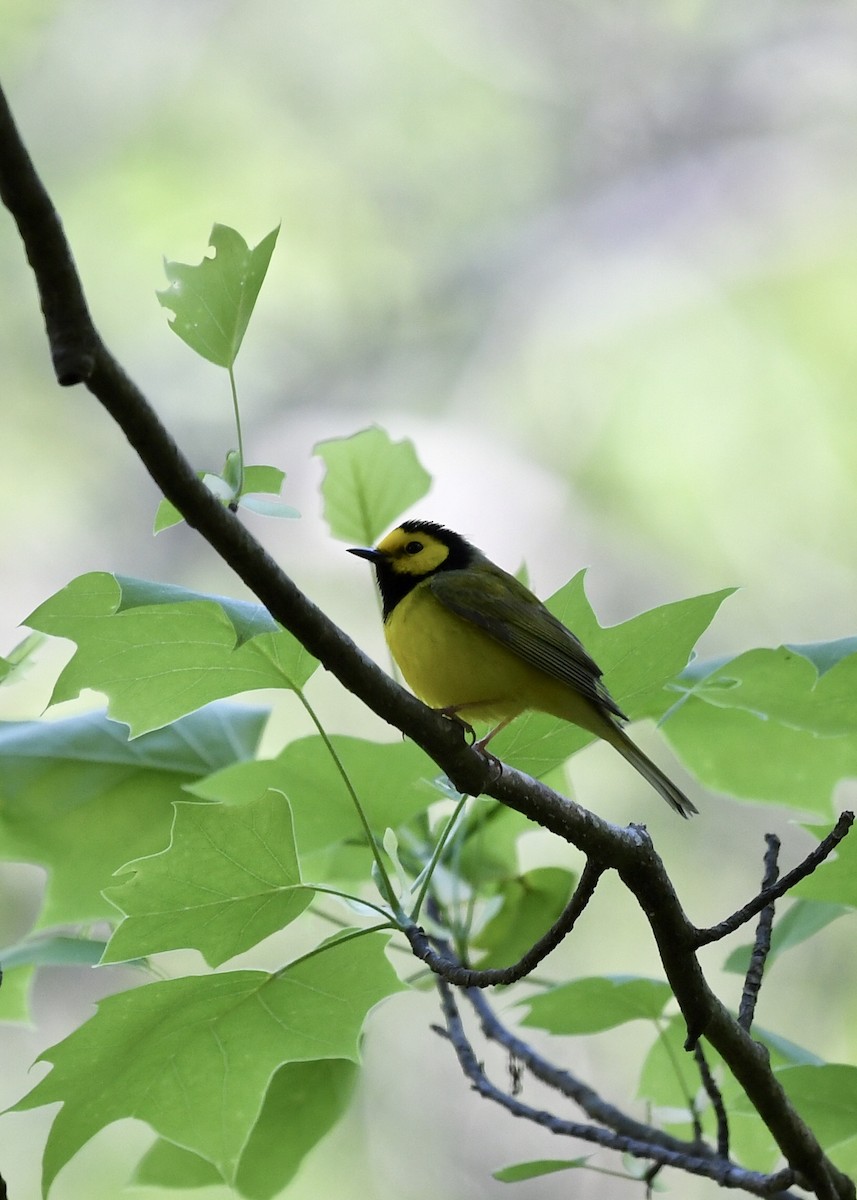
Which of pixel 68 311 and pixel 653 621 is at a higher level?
pixel 653 621

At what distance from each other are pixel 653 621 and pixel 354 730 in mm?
3981

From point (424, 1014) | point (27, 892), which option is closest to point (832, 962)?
point (424, 1014)

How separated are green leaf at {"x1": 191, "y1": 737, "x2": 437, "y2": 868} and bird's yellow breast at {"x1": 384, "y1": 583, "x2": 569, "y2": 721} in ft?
1.46

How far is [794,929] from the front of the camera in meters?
2.13

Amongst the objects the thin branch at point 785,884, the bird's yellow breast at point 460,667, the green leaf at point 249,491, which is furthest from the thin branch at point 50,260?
the bird's yellow breast at point 460,667

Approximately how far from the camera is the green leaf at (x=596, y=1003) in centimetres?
204

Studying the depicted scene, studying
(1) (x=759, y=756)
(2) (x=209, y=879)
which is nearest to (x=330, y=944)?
(2) (x=209, y=879)

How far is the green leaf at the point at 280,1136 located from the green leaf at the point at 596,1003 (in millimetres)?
352

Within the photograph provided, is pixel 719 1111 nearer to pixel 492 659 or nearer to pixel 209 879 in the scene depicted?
pixel 209 879

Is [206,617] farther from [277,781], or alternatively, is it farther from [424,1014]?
[424,1014]

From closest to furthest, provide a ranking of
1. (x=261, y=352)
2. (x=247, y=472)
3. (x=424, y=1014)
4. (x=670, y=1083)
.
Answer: (x=247, y=472) < (x=670, y=1083) < (x=424, y=1014) < (x=261, y=352)

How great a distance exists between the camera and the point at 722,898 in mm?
6246

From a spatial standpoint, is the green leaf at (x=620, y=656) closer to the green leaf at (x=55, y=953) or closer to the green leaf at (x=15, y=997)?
the green leaf at (x=55, y=953)

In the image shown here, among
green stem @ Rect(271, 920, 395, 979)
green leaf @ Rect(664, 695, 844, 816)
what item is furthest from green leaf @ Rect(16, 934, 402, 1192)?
green leaf @ Rect(664, 695, 844, 816)
